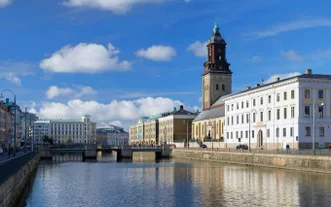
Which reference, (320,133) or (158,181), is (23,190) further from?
(320,133)

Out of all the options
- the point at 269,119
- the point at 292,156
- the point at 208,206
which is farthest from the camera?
the point at 269,119

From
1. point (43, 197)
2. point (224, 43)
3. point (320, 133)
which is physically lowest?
point (43, 197)

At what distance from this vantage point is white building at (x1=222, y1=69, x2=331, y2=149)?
3204 inches

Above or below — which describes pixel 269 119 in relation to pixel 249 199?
above

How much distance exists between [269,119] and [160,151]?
137 feet

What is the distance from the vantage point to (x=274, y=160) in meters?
70.1

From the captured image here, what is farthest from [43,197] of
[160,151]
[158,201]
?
[160,151]

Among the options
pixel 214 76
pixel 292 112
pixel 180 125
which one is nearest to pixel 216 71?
pixel 214 76

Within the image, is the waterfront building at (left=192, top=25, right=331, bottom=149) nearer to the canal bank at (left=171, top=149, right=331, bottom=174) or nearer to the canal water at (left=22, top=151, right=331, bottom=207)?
the canal bank at (left=171, top=149, right=331, bottom=174)

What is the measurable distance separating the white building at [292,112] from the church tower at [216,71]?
2197 inches

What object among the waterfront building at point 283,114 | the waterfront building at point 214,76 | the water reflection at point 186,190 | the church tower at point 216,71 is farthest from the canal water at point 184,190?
the church tower at point 216,71

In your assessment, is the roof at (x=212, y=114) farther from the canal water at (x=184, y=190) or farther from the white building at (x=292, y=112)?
the canal water at (x=184, y=190)

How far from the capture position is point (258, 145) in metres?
95.7

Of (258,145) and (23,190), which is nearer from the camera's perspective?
(23,190)
